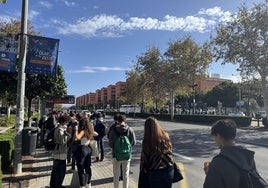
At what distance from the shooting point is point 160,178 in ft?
15.8

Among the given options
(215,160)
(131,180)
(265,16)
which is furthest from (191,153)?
(265,16)

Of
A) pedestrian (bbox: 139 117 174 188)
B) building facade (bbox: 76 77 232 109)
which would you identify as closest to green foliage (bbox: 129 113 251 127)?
pedestrian (bbox: 139 117 174 188)

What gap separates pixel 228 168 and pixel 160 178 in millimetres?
2043

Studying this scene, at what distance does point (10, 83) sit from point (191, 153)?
32.5 feet

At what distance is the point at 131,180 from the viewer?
29.8 feet

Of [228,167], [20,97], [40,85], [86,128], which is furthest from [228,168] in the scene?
[40,85]

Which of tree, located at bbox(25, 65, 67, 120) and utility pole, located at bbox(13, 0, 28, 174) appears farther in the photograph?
tree, located at bbox(25, 65, 67, 120)

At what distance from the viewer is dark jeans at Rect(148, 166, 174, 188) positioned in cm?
477

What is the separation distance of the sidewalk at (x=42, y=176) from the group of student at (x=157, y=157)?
94cm

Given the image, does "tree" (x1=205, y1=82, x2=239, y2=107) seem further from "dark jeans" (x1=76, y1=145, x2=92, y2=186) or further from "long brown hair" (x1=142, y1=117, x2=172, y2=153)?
"long brown hair" (x1=142, y1=117, x2=172, y2=153)

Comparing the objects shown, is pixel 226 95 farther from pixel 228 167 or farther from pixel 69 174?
pixel 228 167

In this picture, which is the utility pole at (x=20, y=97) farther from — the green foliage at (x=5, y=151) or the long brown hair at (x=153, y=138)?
the long brown hair at (x=153, y=138)

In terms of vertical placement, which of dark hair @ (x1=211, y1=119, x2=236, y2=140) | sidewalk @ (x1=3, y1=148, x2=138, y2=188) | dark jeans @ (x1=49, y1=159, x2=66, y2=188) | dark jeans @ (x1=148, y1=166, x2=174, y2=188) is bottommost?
sidewalk @ (x1=3, y1=148, x2=138, y2=188)

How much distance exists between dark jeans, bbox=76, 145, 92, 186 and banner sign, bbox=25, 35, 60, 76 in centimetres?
327
